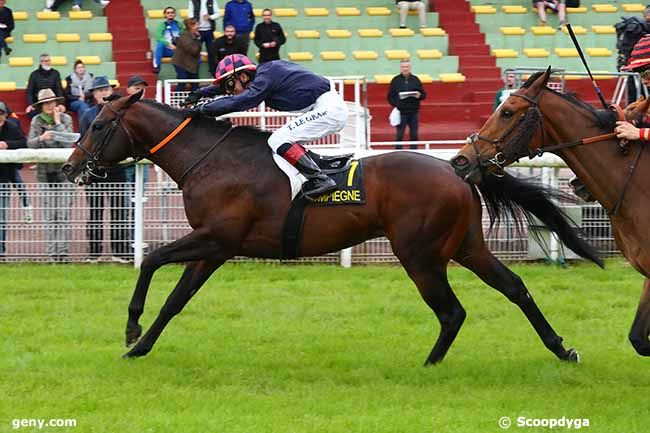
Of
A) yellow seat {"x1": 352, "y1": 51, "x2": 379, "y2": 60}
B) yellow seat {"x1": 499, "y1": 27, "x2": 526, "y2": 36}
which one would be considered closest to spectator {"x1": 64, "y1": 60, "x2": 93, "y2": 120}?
yellow seat {"x1": 352, "y1": 51, "x2": 379, "y2": 60}

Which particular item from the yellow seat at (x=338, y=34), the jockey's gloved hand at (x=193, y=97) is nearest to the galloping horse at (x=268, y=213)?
the jockey's gloved hand at (x=193, y=97)

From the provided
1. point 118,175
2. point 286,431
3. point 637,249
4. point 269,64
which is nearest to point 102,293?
point 118,175

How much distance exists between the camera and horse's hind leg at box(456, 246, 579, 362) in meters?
7.48

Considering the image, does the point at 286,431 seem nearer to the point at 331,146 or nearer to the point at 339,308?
the point at 339,308

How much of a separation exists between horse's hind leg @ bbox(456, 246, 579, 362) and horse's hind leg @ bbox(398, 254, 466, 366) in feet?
0.96

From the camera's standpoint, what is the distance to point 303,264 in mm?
11062

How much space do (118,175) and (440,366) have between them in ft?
16.1

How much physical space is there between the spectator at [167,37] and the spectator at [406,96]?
3.51 meters

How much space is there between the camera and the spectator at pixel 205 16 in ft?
54.5

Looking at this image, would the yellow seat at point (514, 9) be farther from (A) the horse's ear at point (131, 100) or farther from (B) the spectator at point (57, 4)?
(A) the horse's ear at point (131, 100)

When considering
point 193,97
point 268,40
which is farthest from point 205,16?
point 193,97

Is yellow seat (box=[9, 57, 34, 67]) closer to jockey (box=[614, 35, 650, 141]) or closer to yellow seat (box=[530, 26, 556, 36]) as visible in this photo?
yellow seat (box=[530, 26, 556, 36])

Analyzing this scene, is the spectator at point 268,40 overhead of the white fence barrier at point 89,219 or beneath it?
overhead

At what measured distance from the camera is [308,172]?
739 centimetres
